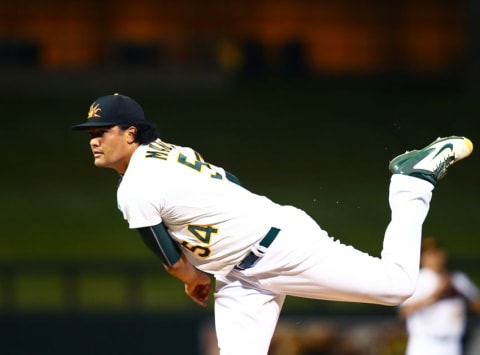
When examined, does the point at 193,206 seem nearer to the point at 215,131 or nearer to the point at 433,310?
the point at 433,310

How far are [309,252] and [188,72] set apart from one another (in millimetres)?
16856

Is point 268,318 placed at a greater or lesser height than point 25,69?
greater

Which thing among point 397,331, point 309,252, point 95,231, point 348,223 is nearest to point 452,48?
point 348,223

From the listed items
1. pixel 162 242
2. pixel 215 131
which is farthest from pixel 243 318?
pixel 215 131

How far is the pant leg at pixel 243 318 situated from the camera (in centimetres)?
555

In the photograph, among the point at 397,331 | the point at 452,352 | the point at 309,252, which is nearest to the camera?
the point at 309,252

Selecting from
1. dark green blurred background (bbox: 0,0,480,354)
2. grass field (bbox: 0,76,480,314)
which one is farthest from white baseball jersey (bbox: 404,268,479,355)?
grass field (bbox: 0,76,480,314)

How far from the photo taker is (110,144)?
5.45 m

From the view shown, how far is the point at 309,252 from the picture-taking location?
18.3 ft

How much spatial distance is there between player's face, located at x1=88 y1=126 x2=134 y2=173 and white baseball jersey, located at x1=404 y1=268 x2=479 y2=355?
4909 mm

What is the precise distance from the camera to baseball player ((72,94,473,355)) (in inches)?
212

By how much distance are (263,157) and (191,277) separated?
1371 centimetres

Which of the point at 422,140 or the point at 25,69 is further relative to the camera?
the point at 25,69

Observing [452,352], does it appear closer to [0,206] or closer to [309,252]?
[309,252]
